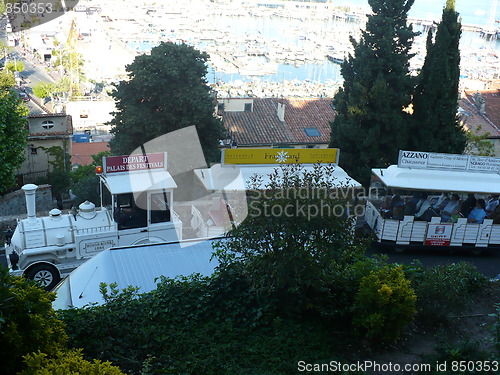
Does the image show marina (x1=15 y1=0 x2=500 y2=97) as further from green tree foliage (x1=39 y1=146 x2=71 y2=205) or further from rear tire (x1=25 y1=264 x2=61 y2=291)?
rear tire (x1=25 y1=264 x2=61 y2=291)

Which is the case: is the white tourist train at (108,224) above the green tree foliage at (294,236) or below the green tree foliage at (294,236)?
below

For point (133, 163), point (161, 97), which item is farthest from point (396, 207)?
point (161, 97)

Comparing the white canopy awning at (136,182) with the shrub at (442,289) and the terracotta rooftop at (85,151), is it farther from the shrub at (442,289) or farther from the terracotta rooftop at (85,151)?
the terracotta rooftop at (85,151)

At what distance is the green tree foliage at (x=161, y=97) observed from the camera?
21.5 metres

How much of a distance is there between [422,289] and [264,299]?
9.98 feet

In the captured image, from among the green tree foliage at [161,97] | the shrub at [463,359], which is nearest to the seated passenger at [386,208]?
the shrub at [463,359]

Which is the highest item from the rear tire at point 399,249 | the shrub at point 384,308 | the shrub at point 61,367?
the shrub at point 61,367

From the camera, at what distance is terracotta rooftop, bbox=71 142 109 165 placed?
36.6 meters


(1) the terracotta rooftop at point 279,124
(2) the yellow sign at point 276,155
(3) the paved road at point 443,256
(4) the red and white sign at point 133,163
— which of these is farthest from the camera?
(1) the terracotta rooftop at point 279,124

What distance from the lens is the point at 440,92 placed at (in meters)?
20.9

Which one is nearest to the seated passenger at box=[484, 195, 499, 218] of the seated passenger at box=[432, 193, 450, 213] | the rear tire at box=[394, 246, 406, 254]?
the seated passenger at box=[432, 193, 450, 213]

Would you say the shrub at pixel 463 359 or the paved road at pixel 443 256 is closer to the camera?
the shrub at pixel 463 359

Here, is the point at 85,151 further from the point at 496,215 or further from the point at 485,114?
the point at 496,215

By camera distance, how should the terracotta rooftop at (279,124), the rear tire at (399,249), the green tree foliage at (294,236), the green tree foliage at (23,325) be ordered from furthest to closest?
the terracotta rooftop at (279,124), the rear tire at (399,249), the green tree foliage at (294,236), the green tree foliage at (23,325)
